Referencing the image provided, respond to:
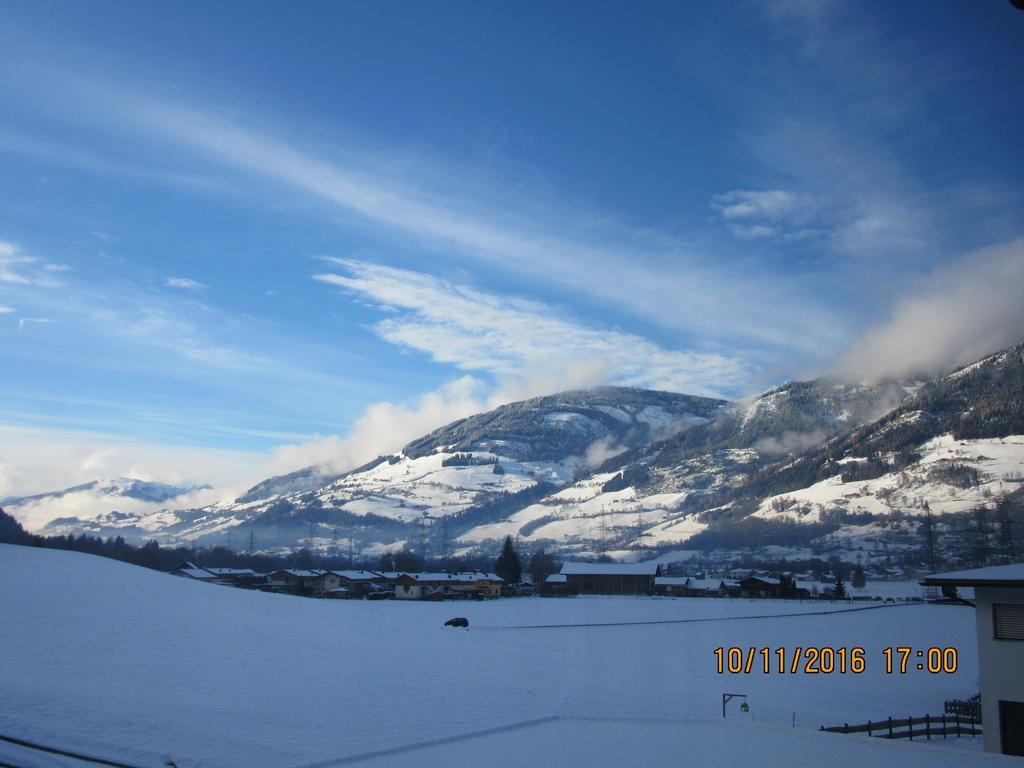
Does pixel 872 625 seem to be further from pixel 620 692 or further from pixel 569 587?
pixel 569 587

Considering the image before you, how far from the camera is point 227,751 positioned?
2056 cm

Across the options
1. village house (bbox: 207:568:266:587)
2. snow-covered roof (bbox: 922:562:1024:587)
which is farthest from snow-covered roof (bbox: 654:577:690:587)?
snow-covered roof (bbox: 922:562:1024:587)

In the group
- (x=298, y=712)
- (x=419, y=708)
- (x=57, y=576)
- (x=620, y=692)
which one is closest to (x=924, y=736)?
(x=620, y=692)

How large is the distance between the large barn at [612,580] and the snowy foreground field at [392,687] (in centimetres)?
5921

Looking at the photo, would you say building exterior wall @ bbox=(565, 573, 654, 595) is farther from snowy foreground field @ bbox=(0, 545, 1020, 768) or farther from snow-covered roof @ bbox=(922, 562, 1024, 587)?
snow-covered roof @ bbox=(922, 562, 1024, 587)

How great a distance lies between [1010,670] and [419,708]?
1898 cm

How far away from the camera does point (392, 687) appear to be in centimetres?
3159

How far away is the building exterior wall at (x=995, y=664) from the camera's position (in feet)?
54.7

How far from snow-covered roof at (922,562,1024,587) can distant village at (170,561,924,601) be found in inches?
3514

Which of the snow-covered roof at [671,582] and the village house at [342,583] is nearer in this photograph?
the village house at [342,583]

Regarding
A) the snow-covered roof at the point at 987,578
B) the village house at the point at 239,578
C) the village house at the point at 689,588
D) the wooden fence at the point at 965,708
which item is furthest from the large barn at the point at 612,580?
the snow-covered roof at the point at 987,578

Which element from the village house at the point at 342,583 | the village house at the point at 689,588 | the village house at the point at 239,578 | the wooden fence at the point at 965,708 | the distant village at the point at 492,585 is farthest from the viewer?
the village house at the point at 689,588

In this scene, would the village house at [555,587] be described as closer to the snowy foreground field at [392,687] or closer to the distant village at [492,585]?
the distant village at [492,585]

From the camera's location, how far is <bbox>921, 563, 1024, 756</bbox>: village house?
16641mm
